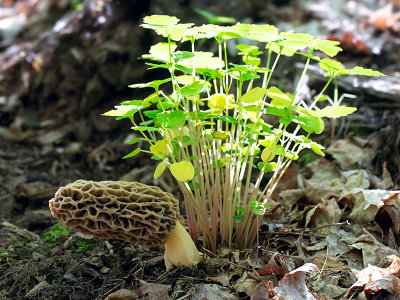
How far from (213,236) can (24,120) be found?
11.3 feet

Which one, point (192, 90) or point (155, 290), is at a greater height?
point (192, 90)

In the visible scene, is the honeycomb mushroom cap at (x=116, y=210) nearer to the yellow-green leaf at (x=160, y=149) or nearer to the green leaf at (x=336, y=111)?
the yellow-green leaf at (x=160, y=149)

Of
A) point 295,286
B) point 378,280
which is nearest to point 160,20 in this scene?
point 295,286

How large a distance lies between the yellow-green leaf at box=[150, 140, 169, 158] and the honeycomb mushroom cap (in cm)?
20

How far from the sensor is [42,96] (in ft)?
15.5

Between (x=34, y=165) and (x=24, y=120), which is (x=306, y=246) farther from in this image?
(x=24, y=120)

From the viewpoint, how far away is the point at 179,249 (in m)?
2.04

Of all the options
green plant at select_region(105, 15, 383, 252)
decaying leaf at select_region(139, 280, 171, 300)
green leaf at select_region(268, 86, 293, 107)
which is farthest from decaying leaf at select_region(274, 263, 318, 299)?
green leaf at select_region(268, 86, 293, 107)

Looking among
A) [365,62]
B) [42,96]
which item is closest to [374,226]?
[365,62]

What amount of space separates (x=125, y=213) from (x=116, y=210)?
49 millimetres

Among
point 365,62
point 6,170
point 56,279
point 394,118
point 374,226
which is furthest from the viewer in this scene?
point 365,62

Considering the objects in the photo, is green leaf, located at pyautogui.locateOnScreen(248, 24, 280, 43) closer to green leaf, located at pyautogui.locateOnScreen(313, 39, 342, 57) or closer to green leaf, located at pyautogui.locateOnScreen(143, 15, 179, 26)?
green leaf, located at pyautogui.locateOnScreen(313, 39, 342, 57)

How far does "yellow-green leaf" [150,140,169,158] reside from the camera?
6.22ft

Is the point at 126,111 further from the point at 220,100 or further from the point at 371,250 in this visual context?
the point at 371,250
